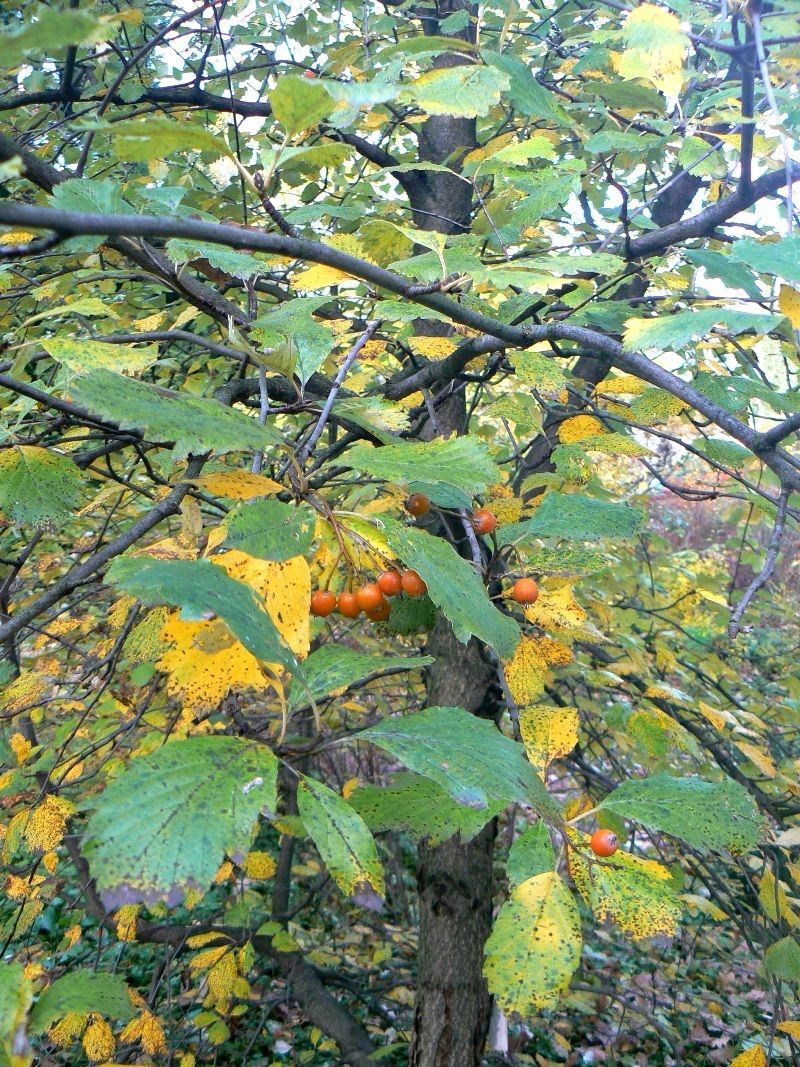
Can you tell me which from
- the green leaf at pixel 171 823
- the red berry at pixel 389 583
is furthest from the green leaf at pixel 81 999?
the red berry at pixel 389 583

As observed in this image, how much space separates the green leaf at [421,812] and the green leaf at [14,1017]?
409 millimetres

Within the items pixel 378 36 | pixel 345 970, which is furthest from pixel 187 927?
pixel 378 36

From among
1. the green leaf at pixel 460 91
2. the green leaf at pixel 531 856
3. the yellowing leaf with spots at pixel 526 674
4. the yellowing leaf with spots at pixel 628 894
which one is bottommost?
the yellowing leaf with spots at pixel 526 674

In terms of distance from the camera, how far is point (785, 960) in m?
1.39

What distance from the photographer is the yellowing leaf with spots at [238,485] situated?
831 mm

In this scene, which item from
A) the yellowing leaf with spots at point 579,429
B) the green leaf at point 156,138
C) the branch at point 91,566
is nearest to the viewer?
the green leaf at point 156,138

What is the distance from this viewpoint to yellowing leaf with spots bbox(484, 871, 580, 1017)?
78 centimetres

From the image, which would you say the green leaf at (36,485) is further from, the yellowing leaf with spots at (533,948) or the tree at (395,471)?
the yellowing leaf with spots at (533,948)

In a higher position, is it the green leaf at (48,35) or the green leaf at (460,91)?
the green leaf at (48,35)

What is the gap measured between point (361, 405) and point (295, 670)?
58cm

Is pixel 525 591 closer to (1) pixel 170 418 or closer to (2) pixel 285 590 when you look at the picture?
(2) pixel 285 590

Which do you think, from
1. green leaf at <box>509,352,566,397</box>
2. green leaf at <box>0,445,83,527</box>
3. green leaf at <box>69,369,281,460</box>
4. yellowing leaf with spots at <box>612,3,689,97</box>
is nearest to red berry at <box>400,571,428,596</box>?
green leaf at <box>509,352,566,397</box>

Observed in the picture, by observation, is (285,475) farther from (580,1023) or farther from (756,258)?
(580,1023)

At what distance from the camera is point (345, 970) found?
13.0 ft
